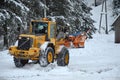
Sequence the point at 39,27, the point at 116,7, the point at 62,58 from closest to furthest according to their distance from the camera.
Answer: the point at 62,58
the point at 39,27
the point at 116,7

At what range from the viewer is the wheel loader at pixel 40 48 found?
1762 centimetres

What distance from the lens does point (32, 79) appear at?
14617 mm

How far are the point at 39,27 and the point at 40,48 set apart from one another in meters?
1.44

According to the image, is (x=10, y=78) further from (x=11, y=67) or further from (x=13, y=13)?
(x=13, y=13)

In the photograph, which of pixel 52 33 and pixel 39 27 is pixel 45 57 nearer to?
pixel 52 33

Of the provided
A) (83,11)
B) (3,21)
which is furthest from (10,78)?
(83,11)

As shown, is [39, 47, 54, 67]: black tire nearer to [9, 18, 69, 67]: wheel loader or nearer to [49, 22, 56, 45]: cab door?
[9, 18, 69, 67]: wheel loader

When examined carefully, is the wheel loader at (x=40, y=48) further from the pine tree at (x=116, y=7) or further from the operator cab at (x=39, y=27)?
the pine tree at (x=116, y=7)

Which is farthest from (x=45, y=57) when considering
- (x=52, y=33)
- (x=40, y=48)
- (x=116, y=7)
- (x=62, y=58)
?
(x=116, y=7)

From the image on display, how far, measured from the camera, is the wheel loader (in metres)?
17.6

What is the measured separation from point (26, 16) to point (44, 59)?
32.3 ft

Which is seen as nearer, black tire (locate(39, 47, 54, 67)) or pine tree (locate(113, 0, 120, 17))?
black tire (locate(39, 47, 54, 67))

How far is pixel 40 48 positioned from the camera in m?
17.7

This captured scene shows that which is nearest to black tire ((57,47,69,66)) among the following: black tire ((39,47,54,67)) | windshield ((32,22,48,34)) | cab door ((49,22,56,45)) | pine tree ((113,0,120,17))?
black tire ((39,47,54,67))
